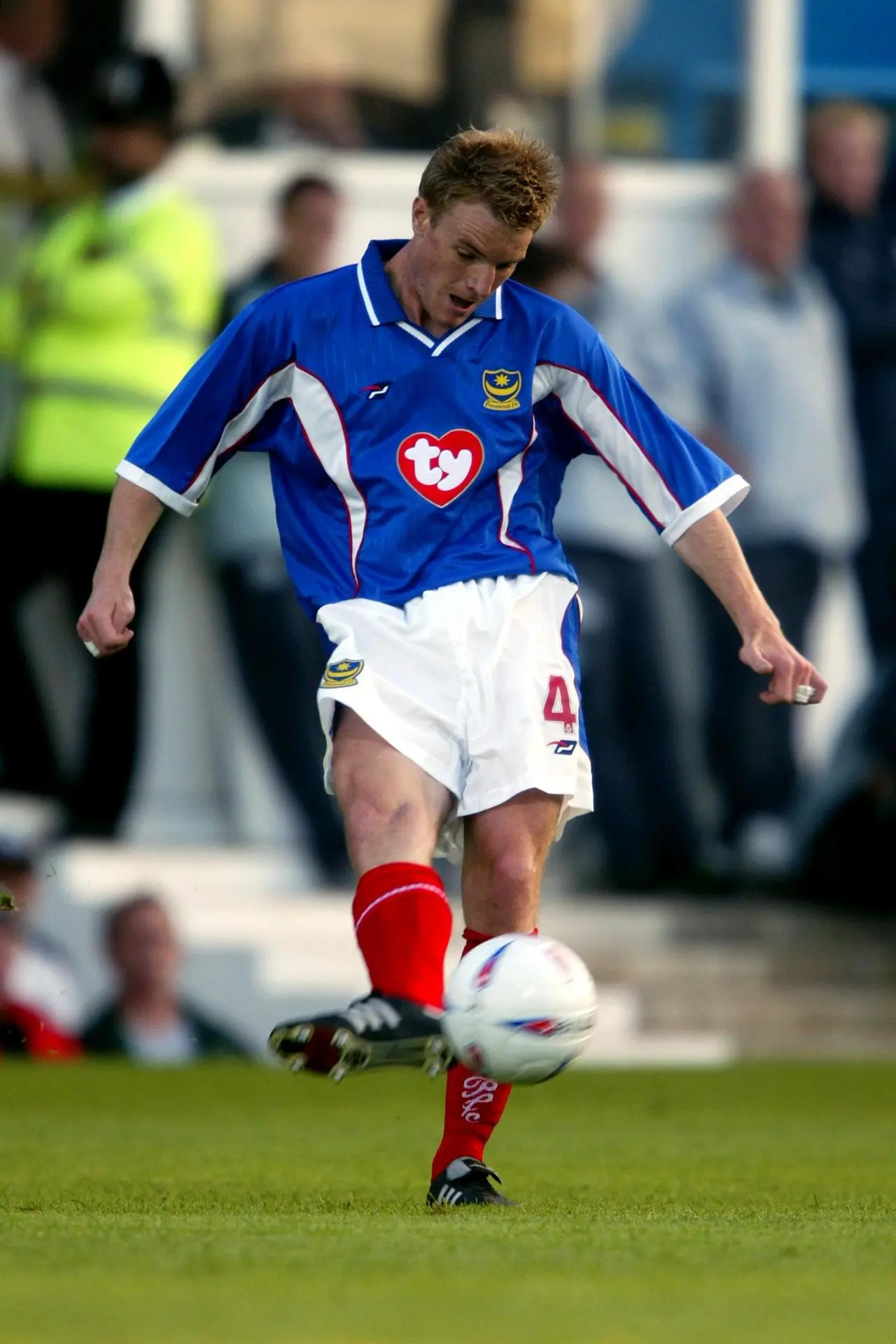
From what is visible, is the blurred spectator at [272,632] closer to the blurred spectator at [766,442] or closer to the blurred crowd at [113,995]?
the blurred crowd at [113,995]

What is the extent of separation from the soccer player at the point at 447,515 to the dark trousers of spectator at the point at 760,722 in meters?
7.36

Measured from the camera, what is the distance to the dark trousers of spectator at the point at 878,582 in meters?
13.7

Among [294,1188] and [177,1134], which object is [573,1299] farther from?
[177,1134]

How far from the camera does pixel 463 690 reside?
210 inches

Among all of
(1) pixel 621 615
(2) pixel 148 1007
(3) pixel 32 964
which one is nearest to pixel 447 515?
(3) pixel 32 964

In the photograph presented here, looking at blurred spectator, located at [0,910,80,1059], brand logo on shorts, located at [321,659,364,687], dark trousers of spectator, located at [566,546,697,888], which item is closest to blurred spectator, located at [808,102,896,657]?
dark trousers of spectator, located at [566,546,697,888]

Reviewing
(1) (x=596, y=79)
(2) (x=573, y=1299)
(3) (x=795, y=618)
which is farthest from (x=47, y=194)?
(2) (x=573, y=1299)

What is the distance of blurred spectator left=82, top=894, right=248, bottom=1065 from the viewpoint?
11211mm

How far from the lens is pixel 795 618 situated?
13094mm

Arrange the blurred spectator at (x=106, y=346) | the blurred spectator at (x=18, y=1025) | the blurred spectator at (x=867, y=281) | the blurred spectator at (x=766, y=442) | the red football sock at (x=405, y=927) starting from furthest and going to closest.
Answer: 1. the blurred spectator at (x=867, y=281)
2. the blurred spectator at (x=766, y=442)
3. the blurred spectator at (x=106, y=346)
4. the blurred spectator at (x=18, y=1025)
5. the red football sock at (x=405, y=927)

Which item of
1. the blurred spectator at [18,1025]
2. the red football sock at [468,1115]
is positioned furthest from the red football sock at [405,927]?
the blurred spectator at [18,1025]

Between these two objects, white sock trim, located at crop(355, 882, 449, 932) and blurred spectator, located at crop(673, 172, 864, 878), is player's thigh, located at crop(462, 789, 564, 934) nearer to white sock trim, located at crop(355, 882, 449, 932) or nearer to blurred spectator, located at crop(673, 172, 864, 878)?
white sock trim, located at crop(355, 882, 449, 932)

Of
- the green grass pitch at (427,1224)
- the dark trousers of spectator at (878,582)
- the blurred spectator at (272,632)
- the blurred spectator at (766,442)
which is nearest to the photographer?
the green grass pitch at (427,1224)

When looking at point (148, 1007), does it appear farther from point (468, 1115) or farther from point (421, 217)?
point (421, 217)
